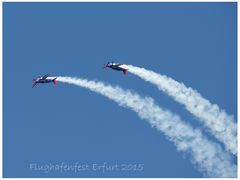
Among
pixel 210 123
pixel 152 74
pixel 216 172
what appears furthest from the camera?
pixel 152 74

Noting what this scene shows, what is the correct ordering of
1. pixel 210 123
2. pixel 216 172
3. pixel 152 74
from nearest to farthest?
pixel 216 172, pixel 210 123, pixel 152 74

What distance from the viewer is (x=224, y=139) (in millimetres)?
86938

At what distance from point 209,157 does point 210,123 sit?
4169 mm

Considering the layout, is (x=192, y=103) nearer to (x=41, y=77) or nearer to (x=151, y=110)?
(x=151, y=110)

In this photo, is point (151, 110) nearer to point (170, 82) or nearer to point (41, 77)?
point (170, 82)

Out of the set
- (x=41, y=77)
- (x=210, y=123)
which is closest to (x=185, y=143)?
(x=210, y=123)

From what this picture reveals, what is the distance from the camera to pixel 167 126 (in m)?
91.2

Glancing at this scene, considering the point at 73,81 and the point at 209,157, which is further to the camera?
the point at 73,81

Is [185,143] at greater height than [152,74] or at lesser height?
lesser

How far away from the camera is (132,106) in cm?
9456

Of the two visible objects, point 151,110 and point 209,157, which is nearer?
point 209,157

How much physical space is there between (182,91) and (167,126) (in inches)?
174

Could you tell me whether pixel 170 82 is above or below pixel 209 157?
above

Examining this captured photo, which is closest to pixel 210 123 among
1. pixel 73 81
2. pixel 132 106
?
pixel 132 106
